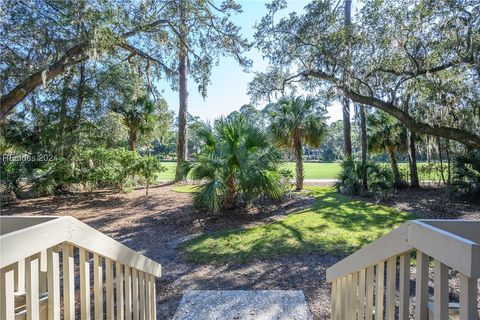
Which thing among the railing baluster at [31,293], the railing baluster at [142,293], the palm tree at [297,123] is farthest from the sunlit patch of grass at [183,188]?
the railing baluster at [31,293]

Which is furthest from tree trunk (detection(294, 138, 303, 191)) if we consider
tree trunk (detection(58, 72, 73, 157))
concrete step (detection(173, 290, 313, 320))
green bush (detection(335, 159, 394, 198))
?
tree trunk (detection(58, 72, 73, 157))

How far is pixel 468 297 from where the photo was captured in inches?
32.0

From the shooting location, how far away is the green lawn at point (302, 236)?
4457 millimetres

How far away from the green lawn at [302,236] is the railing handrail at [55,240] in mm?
2912

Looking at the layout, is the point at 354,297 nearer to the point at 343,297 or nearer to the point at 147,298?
the point at 343,297

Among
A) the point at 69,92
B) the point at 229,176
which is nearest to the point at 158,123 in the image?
the point at 69,92

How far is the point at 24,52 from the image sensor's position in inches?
236

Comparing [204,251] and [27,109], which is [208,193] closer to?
[204,251]

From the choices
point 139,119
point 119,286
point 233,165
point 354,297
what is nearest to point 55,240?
point 119,286

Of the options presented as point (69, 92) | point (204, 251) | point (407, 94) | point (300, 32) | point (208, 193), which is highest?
point (300, 32)

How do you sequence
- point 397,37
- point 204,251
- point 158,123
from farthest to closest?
1. point 158,123
2. point 397,37
3. point 204,251

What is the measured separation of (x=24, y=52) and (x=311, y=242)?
22.7 ft

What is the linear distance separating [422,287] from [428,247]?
196 millimetres

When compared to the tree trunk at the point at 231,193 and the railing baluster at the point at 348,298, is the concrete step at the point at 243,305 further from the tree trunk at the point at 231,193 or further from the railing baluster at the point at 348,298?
the tree trunk at the point at 231,193
